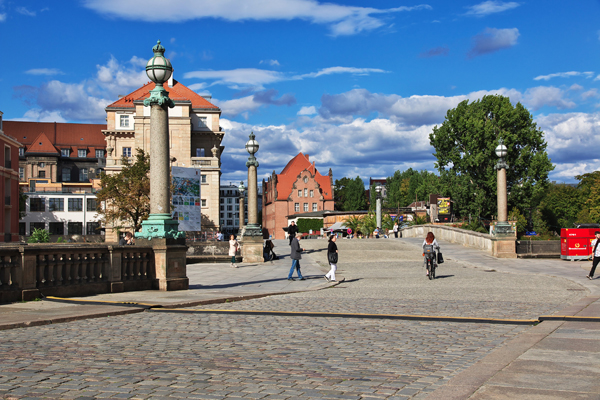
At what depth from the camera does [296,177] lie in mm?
117500

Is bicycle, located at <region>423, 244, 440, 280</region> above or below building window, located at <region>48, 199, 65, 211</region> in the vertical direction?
below

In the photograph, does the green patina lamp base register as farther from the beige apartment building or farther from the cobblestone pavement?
the beige apartment building

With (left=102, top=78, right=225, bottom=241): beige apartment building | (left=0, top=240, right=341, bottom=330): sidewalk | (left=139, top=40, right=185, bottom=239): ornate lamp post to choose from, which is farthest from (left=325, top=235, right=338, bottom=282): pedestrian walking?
(left=102, top=78, right=225, bottom=241): beige apartment building

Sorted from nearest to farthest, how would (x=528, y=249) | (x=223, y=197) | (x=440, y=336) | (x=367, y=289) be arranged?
(x=440, y=336), (x=367, y=289), (x=528, y=249), (x=223, y=197)

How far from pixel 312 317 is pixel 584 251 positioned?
70.9 feet

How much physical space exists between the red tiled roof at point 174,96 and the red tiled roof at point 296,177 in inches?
1472

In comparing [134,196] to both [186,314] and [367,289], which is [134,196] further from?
[186,314]

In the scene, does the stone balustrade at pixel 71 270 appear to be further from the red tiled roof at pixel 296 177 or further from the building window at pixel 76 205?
the red tiled roof at pixel 296 177

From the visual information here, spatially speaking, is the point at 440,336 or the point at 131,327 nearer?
the point at 440,336

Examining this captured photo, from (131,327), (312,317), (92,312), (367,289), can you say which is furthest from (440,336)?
(367,289)

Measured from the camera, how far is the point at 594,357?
20.6ft

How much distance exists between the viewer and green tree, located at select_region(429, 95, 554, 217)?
56531mm

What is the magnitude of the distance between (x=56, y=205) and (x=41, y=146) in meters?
27.3

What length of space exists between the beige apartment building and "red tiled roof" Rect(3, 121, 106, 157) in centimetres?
3211
